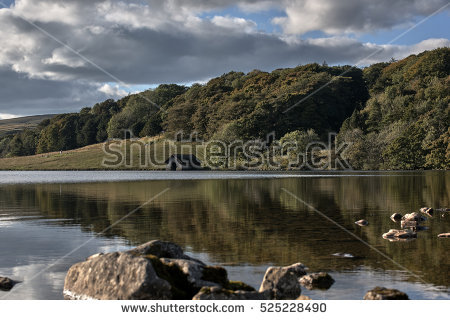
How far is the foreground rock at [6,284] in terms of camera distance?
12945 mm

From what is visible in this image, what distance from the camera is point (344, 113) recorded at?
169125mm

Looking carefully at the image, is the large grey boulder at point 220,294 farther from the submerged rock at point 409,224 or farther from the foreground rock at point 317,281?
the submerged rock at point 409,224

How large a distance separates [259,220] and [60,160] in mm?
131140

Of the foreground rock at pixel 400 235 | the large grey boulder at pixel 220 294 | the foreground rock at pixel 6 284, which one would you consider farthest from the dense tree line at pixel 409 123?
the foreground rock at pixel 6 284

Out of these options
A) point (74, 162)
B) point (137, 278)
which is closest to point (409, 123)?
point (74, 162)

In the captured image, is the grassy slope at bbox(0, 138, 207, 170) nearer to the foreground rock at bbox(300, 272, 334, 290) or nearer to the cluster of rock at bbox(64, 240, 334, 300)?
the foreground rock at bbox(300, 272, 334, 290)

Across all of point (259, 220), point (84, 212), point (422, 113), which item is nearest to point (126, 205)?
point (84, 212)

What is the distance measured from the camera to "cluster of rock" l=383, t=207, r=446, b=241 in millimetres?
19938

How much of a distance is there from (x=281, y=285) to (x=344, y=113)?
163127 millimetres

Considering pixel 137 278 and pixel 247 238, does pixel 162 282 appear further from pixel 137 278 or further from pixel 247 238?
pixel 247 238

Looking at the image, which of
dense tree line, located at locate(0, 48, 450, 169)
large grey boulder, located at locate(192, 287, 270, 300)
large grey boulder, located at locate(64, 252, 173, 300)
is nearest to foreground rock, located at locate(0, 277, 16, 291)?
large grey boulder, located at locate(64, 252, 173, 300)

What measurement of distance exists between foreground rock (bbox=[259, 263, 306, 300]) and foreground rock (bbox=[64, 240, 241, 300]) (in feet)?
3.33

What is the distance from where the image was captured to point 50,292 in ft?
41.3

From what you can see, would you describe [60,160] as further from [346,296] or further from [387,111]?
[346,296]
